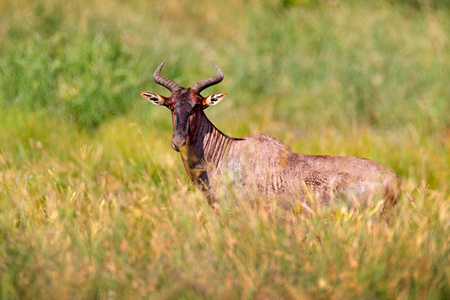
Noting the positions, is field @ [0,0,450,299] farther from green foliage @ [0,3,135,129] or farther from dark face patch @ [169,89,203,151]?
dark face patch @ [169,89,203,151]

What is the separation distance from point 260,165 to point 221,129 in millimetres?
2985

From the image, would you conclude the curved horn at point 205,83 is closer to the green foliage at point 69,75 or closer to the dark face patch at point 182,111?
the dark face patch at point 182,111

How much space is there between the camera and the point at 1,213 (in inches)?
190

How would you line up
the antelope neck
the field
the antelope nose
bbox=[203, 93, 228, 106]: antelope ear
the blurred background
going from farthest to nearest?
1. the blurred background
2. the antelope neck
3. bbox=[203, 93, 228, 106]: antelope ear
4. the antelope nose
5. the field

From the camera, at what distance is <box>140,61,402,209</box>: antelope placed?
567 centimetres

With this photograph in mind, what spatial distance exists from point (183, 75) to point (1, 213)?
9.63m

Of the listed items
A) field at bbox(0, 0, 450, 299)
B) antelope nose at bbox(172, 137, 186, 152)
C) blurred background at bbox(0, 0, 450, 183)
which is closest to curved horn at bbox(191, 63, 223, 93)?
antelope nose at bbox(172, 137, 186, 152)

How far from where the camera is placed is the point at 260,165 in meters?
5.99

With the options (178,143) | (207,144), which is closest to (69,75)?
(207,144)

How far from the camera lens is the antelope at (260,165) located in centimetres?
567

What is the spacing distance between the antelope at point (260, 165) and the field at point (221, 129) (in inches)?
12.3

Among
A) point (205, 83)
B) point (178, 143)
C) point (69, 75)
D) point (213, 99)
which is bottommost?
point (69, 75)

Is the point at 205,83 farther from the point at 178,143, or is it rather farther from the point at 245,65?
the point at 245,65

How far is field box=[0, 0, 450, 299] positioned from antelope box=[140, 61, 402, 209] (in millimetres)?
312
